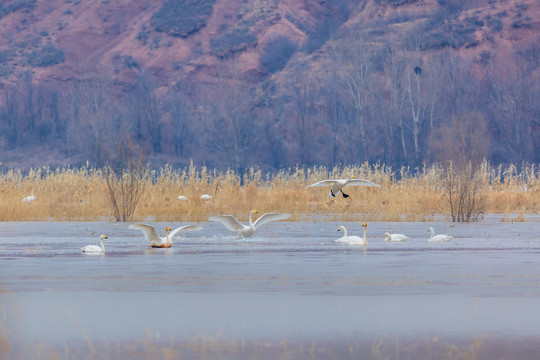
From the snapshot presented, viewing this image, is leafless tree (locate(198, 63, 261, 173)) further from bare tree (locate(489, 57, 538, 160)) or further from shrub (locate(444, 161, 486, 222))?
shrub (locate(444, 161, 486, 222))

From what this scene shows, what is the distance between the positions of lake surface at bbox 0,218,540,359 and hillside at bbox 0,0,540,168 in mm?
46728

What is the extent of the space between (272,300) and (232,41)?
7196 cm

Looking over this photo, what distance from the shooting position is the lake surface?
789cm

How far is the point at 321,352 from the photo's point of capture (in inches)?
300

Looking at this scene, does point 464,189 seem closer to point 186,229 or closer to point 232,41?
point 186,229

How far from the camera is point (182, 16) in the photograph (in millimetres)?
85562

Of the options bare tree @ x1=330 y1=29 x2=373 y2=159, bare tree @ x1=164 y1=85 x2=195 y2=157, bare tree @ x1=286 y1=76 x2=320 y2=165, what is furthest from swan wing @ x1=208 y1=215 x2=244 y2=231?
bare tree @ x1=164 y1=85 x2=195 y2=157

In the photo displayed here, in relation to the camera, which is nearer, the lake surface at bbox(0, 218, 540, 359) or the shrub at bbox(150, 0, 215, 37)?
the lake surface at bbox(0, 218, 540, 359)

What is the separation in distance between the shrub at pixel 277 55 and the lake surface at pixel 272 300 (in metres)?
61.4

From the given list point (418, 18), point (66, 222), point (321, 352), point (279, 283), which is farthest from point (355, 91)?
point (321, 352)

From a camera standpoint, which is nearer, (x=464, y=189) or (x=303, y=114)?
(x=464, y=189)

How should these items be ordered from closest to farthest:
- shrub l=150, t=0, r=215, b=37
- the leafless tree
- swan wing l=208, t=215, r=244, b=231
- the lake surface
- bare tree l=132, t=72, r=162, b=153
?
1. the lake surface
2. swan wing l=208, t=215, r=244, b=231
3. the leafless tree
4. bare tree l=132, t=72, r=162, b=153
5. shrub l=150, t=0, r=215, b=37

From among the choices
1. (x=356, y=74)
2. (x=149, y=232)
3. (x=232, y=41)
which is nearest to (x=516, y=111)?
(x=356, y=74)

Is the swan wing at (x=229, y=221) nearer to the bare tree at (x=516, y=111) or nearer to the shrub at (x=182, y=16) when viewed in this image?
the bare tree at (x=516, y=111)
